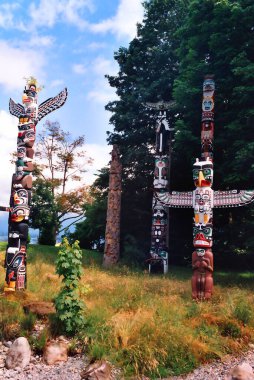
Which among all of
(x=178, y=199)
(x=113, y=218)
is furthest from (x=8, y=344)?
(x=113, y=218)

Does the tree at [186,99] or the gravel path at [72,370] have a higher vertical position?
the tree at [186,99]

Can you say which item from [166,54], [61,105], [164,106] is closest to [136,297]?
[61,105]

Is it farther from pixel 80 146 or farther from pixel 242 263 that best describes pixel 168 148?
pixel 80 146

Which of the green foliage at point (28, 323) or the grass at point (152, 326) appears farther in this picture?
the green foliage at point (28, 323)

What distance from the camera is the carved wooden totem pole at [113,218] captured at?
58.5ft

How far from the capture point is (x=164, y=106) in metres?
17.6

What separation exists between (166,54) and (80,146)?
1068 centimetres

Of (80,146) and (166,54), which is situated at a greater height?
(166,54)

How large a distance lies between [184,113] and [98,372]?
14428mm

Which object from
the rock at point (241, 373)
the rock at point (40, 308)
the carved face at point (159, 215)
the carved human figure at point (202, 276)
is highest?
the carved face at point (159, 215)

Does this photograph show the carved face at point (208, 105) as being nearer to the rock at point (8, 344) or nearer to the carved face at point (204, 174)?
the carved face at point (204, 174)

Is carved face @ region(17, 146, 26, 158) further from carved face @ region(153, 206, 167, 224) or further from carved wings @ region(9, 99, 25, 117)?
carved face @ region(153, 206, 167, 224)

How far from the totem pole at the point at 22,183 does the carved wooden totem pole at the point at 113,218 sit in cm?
644

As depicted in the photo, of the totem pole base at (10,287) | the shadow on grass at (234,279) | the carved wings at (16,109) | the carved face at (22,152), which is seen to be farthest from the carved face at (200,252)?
the carved wings at (16,109)
